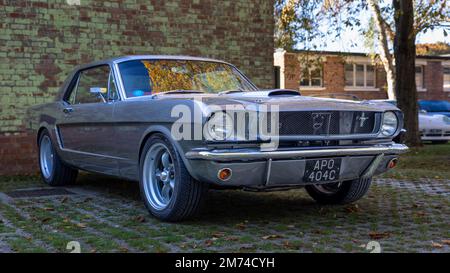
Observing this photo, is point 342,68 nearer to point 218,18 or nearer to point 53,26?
point 218,18

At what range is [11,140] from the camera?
9102mm

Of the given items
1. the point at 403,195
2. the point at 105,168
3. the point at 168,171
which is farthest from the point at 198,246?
the point at 403,195

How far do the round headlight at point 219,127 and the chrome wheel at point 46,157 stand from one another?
3833 millimetres

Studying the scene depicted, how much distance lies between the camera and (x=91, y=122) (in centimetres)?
624

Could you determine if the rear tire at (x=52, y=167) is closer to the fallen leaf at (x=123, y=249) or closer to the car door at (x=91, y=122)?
the car door at (x=91, y=122)

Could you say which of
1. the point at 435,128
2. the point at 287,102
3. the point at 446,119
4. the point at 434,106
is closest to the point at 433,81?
the point at 434,106

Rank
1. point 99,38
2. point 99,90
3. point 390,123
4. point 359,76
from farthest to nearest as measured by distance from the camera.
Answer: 1. point 359,76
2. point 99,38
3. point 99,90
4. point 390,123

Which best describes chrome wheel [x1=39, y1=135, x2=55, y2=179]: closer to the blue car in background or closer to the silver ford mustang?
the silver ford mustang

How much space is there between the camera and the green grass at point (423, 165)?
9.02 m

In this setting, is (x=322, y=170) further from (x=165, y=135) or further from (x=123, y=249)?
(x=123, y=249)

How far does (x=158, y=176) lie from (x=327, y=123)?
1.53 metres

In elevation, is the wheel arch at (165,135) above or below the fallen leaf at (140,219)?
above

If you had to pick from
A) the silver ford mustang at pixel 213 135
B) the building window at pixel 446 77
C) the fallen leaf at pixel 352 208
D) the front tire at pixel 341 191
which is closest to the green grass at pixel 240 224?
the fallen leaf at pixel 352 208

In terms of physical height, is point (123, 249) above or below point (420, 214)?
above
